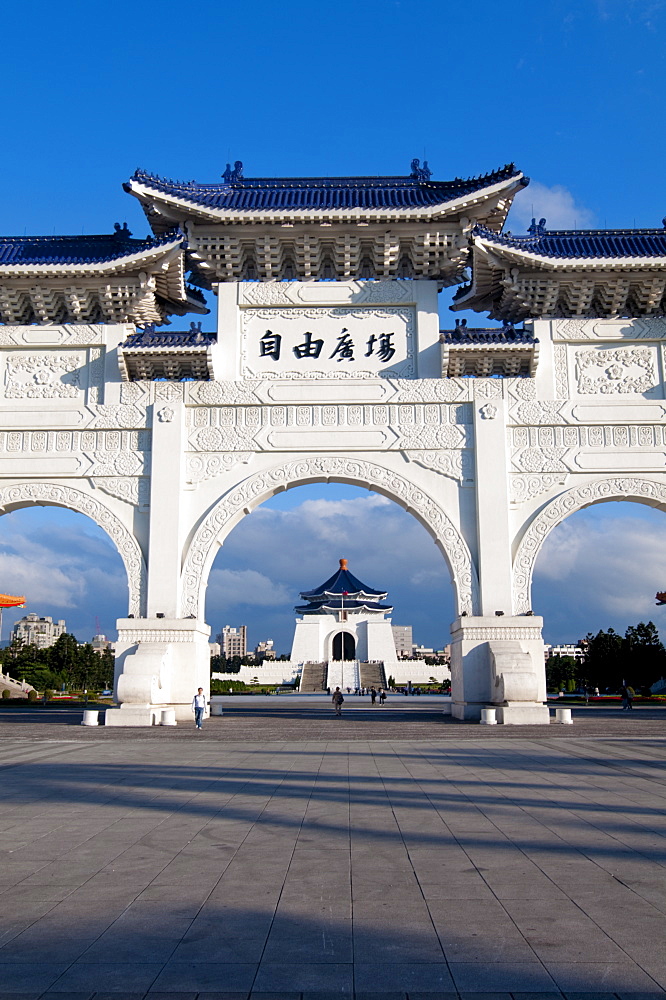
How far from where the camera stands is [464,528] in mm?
13914

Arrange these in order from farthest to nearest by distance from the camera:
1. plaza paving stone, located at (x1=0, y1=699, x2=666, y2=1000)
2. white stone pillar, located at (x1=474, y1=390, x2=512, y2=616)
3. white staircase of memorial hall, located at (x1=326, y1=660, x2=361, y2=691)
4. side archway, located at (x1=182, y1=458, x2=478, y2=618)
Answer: white staircase of memorial hall, located at (x1=326, y1=660, x2=361, y2=691)
side archway, located at (x1=182, y1=458, x2=478, y2=618)
white stone pillar, located at (x1=474, y1=390, x2=512, y2=616)
plaza paving stone, located at (x1=0, y1=699, x2=666, y2=1000)

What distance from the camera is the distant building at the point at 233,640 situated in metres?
180

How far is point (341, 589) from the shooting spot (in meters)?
49.1

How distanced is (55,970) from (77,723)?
11.2 meters

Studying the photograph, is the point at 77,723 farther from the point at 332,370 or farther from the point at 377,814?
the point at 377,814

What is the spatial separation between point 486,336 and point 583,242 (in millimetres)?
2563

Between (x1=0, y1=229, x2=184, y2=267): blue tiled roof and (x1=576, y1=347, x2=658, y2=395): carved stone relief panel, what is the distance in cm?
704

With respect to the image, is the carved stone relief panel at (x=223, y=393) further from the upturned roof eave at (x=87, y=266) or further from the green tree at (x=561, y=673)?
the green tree at (x=561, y=673)

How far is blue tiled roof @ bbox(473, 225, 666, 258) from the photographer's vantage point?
14.0m

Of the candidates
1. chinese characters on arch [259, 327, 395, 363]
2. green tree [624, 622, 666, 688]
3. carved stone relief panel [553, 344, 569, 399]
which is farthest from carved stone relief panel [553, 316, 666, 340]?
green tree [624, 622, 666, 688]

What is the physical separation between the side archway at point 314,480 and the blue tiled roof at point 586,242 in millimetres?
4245

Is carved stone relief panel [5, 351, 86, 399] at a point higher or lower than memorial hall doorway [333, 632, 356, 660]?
higher

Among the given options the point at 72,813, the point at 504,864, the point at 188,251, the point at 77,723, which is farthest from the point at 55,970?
the point at 188,251

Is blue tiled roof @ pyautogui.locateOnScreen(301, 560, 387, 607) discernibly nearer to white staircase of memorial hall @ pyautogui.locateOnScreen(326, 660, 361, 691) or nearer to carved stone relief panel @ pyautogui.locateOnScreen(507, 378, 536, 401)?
white staircase of memorial hall @ pyautogui.locateOnScreen(326, 660, 361, 691)
